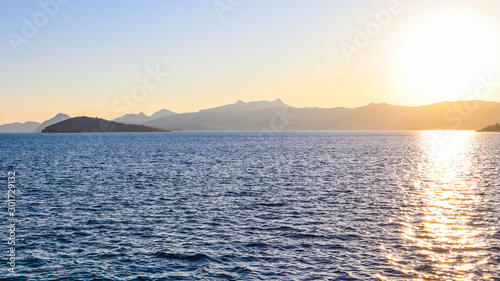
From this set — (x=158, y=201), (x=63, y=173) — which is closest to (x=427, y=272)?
(x=158, y=201)

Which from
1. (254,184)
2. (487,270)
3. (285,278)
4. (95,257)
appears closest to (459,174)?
(254,184)

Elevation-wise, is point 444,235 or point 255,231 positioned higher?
point 255,231

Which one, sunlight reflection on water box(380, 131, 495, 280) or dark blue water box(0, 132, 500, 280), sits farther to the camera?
dark blue water box(0, 132, 500, 280)

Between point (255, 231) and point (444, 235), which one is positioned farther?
point (255, 231)

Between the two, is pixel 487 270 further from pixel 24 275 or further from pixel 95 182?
pixel 95 182

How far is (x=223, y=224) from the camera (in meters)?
38.7

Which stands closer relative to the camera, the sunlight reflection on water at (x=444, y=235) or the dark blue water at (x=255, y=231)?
the sunlight reflection on water at (x=444, y=235)

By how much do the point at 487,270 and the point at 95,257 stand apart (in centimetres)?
2728

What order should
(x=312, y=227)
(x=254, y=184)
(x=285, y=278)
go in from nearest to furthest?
(x=285, y=278), (x=312, y=227), (x=254, y=184)

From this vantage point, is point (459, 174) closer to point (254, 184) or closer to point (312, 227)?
point (254, 184)

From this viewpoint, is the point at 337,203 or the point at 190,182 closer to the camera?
the point at 337,203

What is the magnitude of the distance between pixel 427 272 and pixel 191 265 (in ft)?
51.9

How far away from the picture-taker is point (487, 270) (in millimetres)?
25969

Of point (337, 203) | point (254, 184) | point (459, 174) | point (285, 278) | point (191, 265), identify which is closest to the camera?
point (285, 278)
